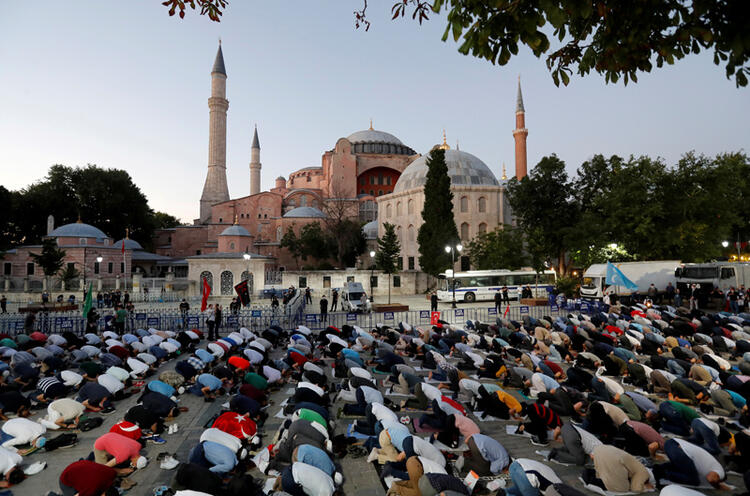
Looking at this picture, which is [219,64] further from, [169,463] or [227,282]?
[169,463]

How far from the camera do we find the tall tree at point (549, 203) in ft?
104

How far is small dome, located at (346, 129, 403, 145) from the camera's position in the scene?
6991 cm

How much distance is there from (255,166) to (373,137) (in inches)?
877

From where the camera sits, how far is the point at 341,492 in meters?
5.46

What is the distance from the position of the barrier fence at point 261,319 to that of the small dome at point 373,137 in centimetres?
5264

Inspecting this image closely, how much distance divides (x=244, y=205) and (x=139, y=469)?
50.7 m

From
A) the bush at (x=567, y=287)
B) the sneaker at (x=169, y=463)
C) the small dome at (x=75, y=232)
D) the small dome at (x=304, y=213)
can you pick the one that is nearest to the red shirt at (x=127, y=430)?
the sneaker at (x=169, y=463)

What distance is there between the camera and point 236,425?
658 centimetres

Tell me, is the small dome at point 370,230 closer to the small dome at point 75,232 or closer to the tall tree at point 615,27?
the small dome at point 75,232

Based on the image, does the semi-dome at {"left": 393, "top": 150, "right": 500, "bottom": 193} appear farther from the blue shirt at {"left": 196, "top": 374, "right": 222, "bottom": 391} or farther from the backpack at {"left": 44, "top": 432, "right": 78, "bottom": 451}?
the backpack at {"left": 44, "top": 432, "right": 78, "bottom": 451}

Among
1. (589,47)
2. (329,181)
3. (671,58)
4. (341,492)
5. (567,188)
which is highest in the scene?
(329,181)

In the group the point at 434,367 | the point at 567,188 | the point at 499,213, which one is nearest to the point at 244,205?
the point at 499,213

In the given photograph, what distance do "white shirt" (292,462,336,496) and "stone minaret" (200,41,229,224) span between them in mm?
55320

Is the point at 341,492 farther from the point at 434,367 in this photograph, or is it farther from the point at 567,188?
the point at 567,188
